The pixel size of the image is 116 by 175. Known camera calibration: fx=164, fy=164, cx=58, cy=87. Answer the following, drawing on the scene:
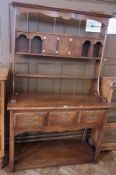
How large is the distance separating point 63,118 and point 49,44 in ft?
2.81

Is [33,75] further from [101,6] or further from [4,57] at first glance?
[101,6]

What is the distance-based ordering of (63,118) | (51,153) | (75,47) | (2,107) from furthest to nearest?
(51,153) → (75,47) → (63,118) → (2,107)

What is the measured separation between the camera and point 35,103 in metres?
1.79

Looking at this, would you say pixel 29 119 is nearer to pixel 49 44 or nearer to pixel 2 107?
pixel 2 107

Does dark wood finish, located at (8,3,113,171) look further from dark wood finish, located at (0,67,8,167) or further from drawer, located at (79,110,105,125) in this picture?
dark wood finish, located at (0,67,8,167)

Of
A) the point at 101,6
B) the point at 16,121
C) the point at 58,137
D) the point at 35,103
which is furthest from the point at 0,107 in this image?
the point at 101,6

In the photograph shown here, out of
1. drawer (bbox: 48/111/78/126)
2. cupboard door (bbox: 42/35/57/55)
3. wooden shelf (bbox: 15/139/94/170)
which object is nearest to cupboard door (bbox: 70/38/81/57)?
cupboard door (bbox: 42/35/57/55)

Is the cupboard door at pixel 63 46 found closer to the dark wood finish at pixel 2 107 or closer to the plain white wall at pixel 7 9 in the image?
the plain white wall at pixel 7 9

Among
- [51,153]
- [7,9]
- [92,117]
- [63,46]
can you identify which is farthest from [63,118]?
[7,9]

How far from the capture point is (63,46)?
1.92m

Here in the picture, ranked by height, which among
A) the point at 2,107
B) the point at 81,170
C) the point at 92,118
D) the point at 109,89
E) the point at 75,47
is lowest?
the point at 81,170

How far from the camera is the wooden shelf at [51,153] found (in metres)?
2.02

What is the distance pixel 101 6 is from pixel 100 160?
6.61 feet

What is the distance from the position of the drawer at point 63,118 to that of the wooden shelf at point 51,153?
1.87 ft
